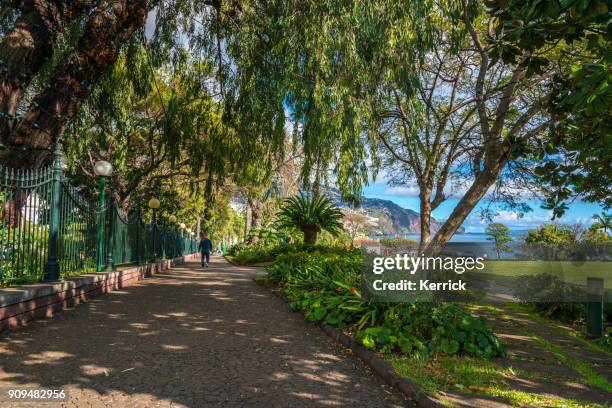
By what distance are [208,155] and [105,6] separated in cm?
398

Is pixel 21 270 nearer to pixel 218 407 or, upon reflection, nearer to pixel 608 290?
pixel 218 407

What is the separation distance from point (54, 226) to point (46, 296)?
143 centimetres

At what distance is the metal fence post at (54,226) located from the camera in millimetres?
7145

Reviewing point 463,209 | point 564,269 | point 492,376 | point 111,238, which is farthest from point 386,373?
point 111,238

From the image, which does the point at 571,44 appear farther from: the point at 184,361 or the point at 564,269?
the point at 564,269

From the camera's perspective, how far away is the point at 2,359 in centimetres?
427

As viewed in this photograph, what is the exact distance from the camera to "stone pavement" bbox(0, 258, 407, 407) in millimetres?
3521

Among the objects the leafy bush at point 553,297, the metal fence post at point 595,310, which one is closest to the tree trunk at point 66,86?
the metal fence post at point 595,310

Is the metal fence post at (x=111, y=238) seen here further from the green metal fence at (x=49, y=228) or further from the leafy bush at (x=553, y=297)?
the leafy bush at (x=553, y=297)

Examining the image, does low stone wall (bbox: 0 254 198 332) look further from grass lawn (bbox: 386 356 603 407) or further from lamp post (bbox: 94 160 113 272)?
grass lawn (bbox: 386 356 603 407)

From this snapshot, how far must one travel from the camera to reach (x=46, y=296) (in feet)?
21.1

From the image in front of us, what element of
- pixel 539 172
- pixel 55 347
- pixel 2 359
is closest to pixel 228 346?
pixel 55 347

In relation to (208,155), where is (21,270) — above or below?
below

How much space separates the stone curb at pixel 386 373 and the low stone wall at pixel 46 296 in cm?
437
